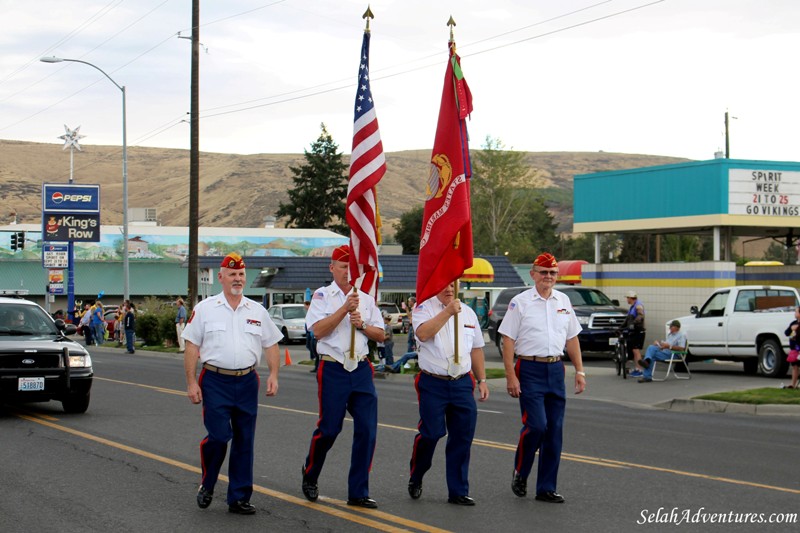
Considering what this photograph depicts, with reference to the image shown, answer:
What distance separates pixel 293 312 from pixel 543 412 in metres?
34.1

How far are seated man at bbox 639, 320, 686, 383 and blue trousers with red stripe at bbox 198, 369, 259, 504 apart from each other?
1530 centimetres

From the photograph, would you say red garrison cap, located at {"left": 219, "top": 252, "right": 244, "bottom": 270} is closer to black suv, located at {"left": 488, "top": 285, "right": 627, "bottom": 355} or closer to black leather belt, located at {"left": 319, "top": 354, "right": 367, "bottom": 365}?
black leather belt, located at {"left": 319, "top": 354, "right": 367, "bottom": 365}

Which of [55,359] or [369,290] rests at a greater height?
[369,290]

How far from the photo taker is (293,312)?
42625 millimetres

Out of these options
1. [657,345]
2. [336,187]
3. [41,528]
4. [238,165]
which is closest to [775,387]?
[657,345]

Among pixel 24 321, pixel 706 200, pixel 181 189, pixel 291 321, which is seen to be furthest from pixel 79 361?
pixel 181 189

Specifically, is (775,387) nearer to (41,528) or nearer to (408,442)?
(408,442)

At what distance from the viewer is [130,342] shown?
39594 mm

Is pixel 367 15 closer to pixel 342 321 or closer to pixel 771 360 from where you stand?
pixel 342 321

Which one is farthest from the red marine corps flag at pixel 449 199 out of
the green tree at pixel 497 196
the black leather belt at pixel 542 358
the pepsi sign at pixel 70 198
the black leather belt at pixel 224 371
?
the green tree at pixel 497 196

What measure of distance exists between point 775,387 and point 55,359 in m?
12.6

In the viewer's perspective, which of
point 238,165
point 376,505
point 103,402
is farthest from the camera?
point 238,165

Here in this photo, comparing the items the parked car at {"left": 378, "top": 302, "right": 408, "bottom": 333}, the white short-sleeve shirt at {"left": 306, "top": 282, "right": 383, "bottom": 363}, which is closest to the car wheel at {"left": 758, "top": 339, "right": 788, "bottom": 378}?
the white short-sleeve shirt at {"left": 306, "top": 282, "right": 383, "bottom": 363}

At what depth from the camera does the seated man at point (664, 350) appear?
2261 cm
